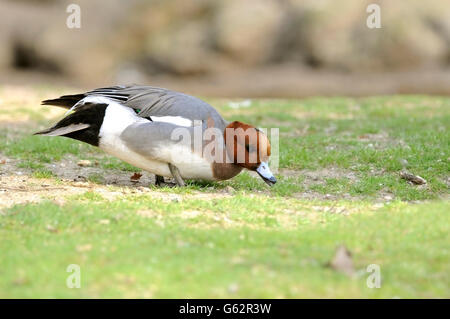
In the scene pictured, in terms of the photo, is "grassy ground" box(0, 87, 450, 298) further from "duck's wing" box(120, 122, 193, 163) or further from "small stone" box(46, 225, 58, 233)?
"duck's wing" box(120, 122, 193, 163)

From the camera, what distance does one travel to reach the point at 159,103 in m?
7.23

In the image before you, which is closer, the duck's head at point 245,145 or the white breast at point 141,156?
the white breast at point 141,156

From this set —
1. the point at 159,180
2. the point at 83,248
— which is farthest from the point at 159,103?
the point at 83,248

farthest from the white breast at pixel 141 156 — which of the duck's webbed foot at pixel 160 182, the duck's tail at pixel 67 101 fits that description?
the duck's tail at pixel 67 101

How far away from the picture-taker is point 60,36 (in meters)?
18.7

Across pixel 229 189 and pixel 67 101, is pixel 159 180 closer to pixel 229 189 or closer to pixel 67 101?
pixel 229 189

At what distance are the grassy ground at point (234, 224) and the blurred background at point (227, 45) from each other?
8279mm

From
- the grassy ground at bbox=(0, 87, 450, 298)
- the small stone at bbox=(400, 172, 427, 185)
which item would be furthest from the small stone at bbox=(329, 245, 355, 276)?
the small stone at bbox=(400, 172, 427, 185)

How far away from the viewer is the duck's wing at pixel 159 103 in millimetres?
7156

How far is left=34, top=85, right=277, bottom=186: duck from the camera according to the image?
7.05 m

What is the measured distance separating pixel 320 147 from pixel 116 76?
10.4m

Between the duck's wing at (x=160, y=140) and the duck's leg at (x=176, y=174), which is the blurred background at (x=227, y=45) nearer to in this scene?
the duck's leg at (x=176, y=174)

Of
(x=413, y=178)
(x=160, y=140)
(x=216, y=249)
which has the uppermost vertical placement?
(x=160, y=140)

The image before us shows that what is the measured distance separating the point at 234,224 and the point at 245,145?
4.86ft
